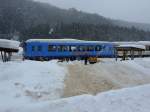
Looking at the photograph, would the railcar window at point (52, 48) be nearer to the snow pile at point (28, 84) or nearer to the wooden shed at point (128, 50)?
the wooden shed at point (128, 50)

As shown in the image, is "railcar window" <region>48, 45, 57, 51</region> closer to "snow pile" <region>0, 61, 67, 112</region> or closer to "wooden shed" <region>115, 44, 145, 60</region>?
"wooden shed" <region>115, 44, 145, 60</region>

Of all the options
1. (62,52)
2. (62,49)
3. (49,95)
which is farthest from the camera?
(62,52)

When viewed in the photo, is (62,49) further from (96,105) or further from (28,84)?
(96,105)

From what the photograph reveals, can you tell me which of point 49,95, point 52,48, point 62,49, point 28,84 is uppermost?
point 52,48

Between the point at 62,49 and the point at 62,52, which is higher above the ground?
the point at 62,49

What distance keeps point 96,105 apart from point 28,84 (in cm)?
470

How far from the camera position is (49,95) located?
15.6 m

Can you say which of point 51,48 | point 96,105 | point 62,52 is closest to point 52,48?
point 51,48

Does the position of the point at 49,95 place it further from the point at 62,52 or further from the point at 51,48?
the point at 62,52

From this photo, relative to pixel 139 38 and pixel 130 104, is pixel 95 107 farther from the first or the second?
pixel 139 38

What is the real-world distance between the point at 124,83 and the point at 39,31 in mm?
102590

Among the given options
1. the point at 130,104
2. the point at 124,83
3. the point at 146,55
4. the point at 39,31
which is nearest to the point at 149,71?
the point at 124,83

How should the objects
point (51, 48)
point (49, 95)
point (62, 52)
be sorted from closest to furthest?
point (49, 95) < point (51, 48) < point (62, 52)

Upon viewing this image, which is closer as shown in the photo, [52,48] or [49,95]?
[49,95]
